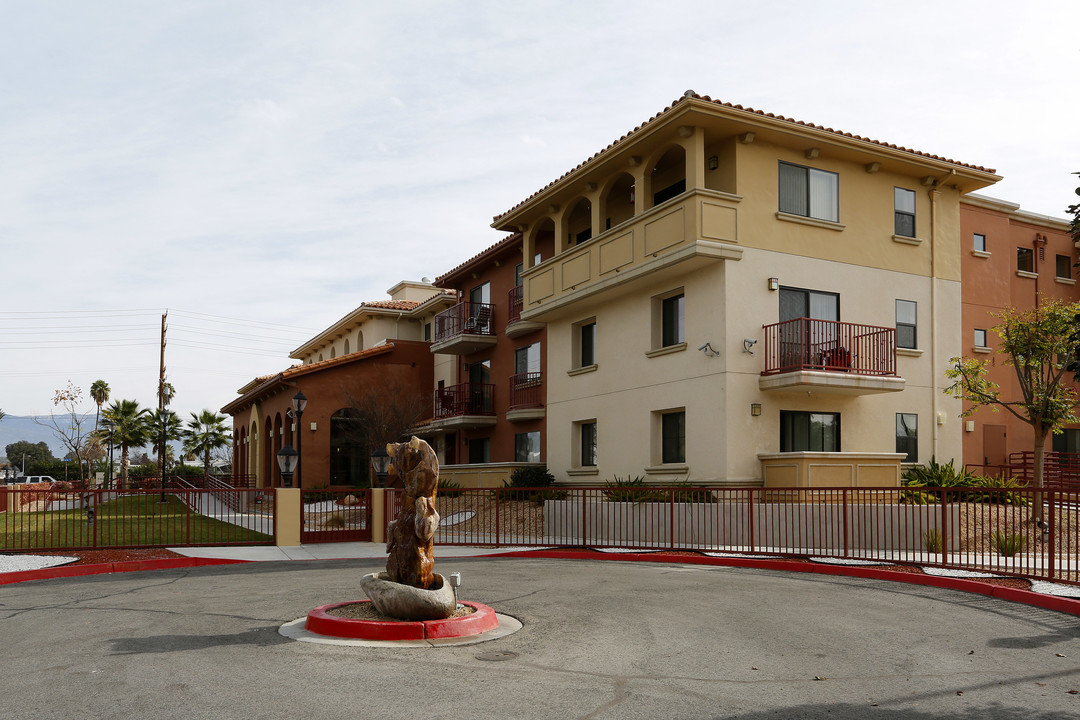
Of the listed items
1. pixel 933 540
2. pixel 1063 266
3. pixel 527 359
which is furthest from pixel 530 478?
pixel 1063 266

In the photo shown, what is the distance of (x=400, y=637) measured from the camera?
887 centimetres

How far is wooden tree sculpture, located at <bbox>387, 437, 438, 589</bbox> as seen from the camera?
9.60 m

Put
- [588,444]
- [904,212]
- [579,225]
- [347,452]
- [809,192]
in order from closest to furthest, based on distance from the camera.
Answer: [809,192], [904,212], [588,444], [579,225], [347,452]

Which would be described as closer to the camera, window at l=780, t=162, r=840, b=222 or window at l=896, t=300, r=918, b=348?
window at l=780, t=162, r=840, b=222

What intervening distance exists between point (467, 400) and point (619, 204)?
10148 millimetres

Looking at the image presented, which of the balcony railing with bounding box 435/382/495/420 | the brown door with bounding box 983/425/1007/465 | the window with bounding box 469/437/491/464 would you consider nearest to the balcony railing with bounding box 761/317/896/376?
the brown door with bounding box 983/425/1007/465

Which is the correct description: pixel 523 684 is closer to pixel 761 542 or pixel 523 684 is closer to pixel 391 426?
pixel 761 542

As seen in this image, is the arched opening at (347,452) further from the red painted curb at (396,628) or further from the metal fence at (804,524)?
the red painted curb at (396,628)

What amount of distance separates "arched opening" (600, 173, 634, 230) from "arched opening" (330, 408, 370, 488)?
48.2 feet

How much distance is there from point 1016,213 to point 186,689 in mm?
31126

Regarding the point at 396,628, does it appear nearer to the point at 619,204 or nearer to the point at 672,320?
the point at 672,320

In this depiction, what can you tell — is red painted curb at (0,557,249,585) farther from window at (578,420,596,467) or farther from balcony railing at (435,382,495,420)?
balcony railing at (435,382,495,420)

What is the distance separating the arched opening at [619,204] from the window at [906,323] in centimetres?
803

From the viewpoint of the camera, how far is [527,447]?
1249 inches
